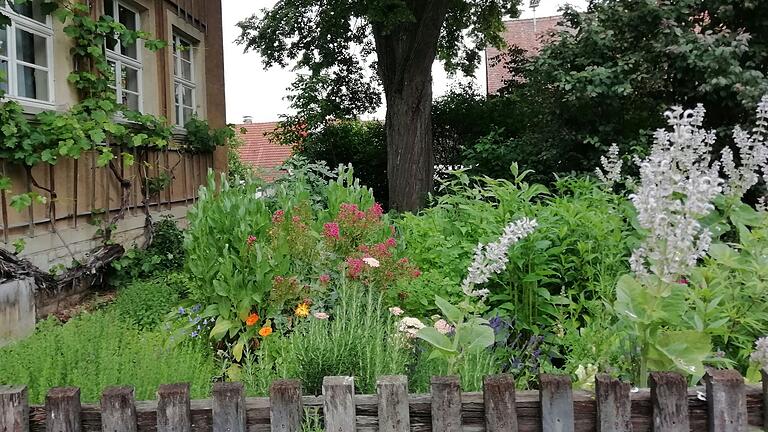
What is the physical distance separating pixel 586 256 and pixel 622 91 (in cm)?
422

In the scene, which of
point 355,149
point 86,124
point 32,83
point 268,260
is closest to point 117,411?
point 268,260

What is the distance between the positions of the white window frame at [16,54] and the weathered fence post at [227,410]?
4.55 meters

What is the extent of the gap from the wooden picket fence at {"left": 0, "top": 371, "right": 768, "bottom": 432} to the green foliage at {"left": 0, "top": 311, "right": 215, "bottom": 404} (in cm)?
62

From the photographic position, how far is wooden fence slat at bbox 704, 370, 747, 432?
1.97 metres

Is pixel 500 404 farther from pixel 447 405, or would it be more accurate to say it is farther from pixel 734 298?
pixel 734 298

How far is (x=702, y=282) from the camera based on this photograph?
2.60 metres

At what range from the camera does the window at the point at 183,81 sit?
9.19m

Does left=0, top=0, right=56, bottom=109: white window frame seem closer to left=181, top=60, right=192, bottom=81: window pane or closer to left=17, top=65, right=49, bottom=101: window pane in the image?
left=17, top=65, right=49, bottom=101: window pane

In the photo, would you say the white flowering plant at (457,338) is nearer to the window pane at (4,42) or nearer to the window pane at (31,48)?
the window pane at (4,42)

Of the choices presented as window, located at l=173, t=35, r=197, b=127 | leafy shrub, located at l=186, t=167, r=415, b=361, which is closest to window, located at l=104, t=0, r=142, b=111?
window, located at l=173, t=35, r=197, b=127

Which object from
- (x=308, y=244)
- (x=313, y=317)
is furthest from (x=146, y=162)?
(x=313, y=317)

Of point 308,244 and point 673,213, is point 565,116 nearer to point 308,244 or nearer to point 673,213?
point 308,244

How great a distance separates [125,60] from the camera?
7.57 meters

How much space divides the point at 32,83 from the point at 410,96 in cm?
514
